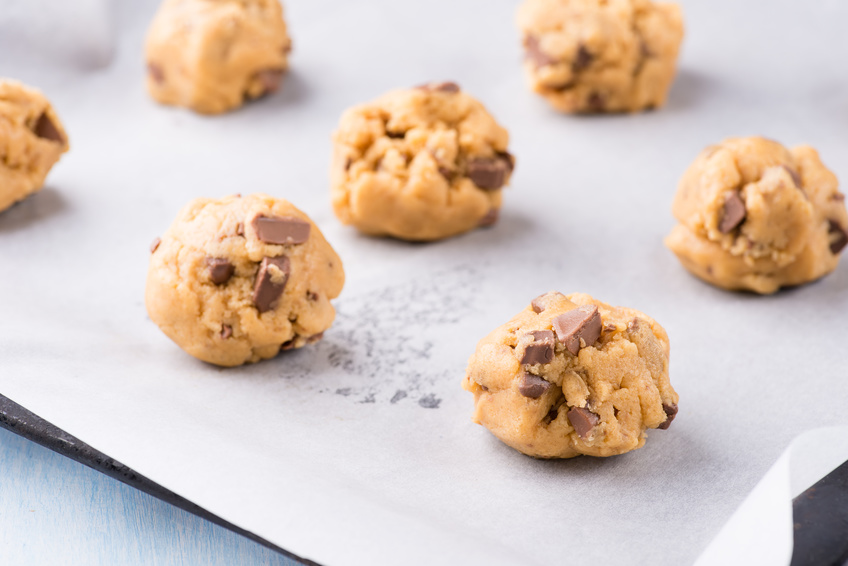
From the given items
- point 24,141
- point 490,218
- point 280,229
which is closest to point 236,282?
point 280,229

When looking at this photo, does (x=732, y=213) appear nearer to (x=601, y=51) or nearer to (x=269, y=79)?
(x=601, y=51)

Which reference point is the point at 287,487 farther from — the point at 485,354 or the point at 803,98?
the point at 803,98

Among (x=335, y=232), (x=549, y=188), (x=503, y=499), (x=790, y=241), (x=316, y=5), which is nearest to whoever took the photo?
(x=503, y=499)

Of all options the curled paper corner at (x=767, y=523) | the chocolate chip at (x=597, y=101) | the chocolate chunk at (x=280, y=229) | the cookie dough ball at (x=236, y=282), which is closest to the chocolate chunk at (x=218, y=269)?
the cookie dough ball at (x=236, y=282)

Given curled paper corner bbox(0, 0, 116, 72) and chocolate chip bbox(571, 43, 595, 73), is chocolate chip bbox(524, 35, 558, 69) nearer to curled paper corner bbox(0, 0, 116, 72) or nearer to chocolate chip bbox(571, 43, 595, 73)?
chocolate chip bbox(571, 43, 595, 73)

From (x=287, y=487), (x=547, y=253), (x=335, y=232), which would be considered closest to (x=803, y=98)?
(x=547, y=253)

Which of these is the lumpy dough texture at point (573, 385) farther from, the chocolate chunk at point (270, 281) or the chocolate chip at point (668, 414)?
the chocolate chunk at point (270, 281)
